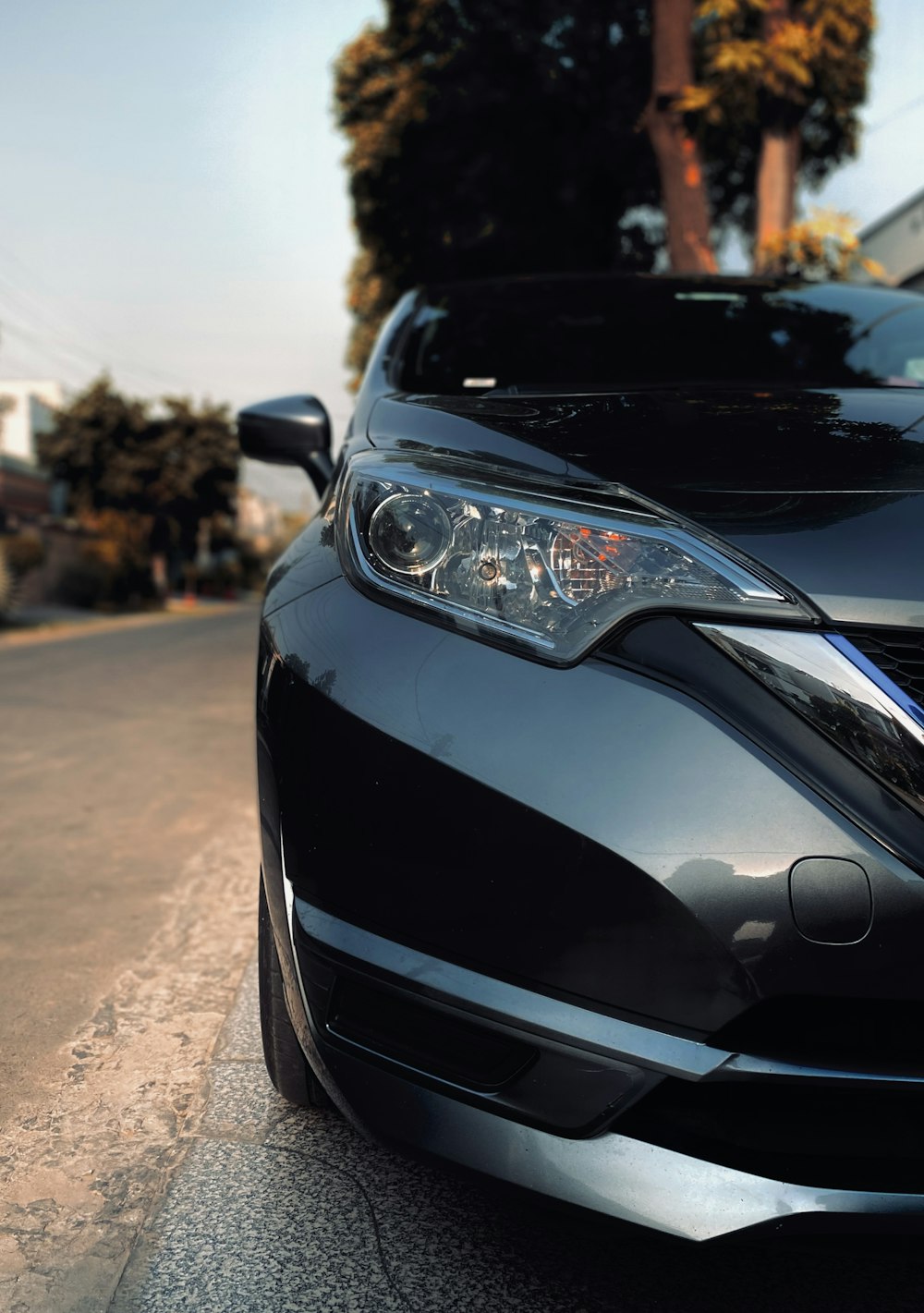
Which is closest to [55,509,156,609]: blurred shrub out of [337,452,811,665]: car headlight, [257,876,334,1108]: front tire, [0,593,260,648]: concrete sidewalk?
[0,593,260,648]: concrete sidewalk

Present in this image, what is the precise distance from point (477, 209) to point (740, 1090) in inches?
560

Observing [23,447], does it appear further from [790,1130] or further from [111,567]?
[790,1130]

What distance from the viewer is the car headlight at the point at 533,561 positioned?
52.4 inches

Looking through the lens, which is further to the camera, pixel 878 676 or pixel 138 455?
pixel 138 455

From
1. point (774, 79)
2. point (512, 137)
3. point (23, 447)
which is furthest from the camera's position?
point (23, 447)

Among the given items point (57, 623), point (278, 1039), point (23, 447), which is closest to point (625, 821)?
point (278, 1039)

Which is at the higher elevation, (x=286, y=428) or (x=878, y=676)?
(x=286, y=428)

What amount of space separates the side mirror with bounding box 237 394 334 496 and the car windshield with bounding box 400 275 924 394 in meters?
0.23

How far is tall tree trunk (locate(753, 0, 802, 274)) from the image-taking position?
30.6ft

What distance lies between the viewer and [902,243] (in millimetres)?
20016

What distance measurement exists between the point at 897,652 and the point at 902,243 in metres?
21.1

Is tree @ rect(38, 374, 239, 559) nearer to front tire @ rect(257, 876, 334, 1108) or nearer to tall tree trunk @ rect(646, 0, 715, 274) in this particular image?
tall tree trunk @ rect(646, 0, 715, 274)

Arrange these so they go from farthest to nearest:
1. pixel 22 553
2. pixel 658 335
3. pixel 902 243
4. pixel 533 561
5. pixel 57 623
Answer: pixel 57 623 → pixel 22 553 → pixel 902 243 → pixel 658 335 → pixel 533 561

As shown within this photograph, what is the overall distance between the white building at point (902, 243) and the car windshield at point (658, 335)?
57.2 ft
